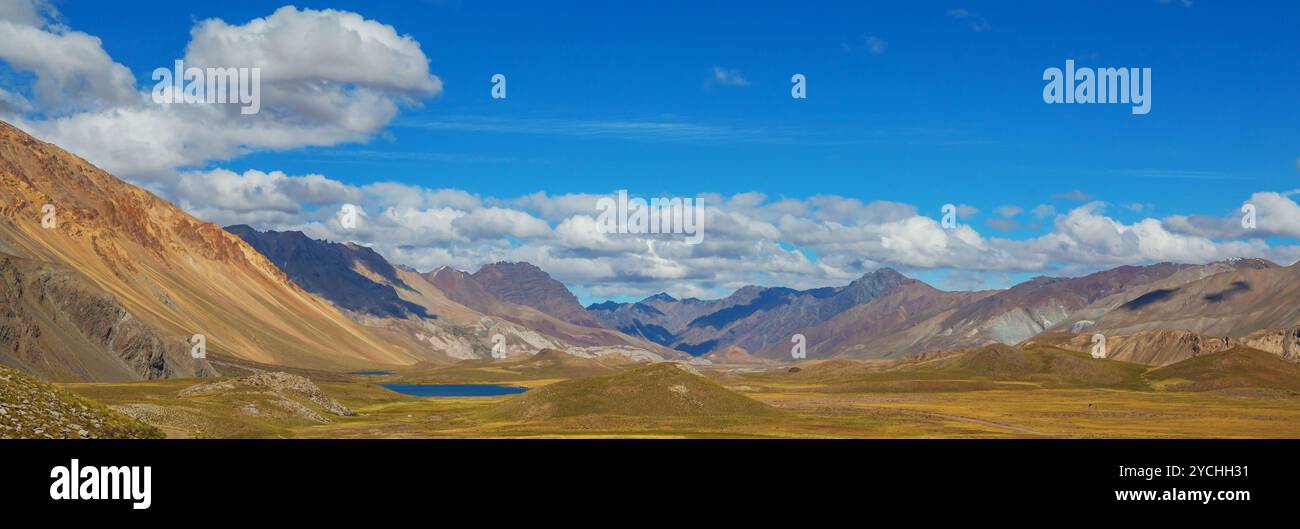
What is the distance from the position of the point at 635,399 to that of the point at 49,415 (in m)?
94.3

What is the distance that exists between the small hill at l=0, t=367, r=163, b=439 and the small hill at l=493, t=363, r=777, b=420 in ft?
255

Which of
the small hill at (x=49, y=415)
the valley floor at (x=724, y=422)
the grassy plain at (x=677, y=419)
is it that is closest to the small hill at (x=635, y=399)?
the grassy plain at (x=677, y=419)

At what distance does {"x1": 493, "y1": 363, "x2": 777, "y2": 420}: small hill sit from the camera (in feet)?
466

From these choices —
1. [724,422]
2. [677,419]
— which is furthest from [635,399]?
[724,422]

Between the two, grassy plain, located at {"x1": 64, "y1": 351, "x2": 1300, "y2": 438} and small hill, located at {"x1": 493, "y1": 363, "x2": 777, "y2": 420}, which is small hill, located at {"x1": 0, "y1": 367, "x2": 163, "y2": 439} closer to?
grassy plain, located at {"x1": 64, "y1": 351, "x2": 1300, "y2": 438}

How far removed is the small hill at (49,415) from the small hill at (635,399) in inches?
3065

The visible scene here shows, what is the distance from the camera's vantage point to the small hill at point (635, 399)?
142 metres

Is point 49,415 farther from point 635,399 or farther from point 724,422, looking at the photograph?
point 635,399

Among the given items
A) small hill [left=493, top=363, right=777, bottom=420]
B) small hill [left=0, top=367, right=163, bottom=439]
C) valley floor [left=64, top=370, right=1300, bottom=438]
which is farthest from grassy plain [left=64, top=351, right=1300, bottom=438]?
small hill [left=0, top=367, right=163, bottom=439]

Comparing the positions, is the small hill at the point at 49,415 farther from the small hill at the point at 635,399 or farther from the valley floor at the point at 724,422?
the small hill at the point at 635,399

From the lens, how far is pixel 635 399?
482ft
